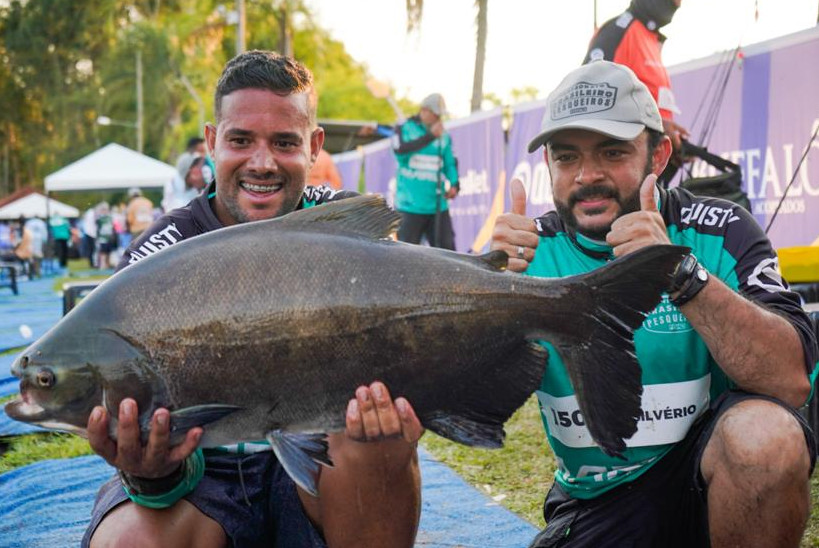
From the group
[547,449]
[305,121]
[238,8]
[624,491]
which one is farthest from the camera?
[238,8]

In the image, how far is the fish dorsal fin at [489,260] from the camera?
2266mm

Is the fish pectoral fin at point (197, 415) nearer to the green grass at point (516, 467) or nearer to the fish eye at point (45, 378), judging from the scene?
the fish eye at point (45, 378)

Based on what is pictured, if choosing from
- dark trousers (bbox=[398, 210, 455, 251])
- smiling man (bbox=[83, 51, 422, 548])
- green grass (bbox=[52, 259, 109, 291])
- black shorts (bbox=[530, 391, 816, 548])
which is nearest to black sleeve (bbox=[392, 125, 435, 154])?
dark trousers (bbox=[398, 210, 455, 251])

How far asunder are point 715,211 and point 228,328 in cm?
159

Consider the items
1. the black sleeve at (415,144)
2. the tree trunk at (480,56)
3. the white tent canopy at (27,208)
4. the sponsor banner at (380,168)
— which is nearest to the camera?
the black sleeve at (415,144)

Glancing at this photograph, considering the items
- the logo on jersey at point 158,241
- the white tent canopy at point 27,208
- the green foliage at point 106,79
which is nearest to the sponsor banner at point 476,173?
the logo on jersey at point 158,241

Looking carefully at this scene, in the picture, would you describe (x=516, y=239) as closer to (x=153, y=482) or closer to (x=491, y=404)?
(x=491, y=404)

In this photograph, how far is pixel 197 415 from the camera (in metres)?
2.09

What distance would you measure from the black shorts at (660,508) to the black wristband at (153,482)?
4.04 feet

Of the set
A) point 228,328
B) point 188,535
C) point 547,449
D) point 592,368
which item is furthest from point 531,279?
point 547,449

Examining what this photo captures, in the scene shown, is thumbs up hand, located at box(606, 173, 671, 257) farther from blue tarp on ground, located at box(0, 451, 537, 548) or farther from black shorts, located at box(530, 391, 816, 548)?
blue tarp on ground, located at box(0, 451, 537, 548)

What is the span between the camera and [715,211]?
276 centimetres

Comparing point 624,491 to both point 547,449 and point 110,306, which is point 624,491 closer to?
point 110,306

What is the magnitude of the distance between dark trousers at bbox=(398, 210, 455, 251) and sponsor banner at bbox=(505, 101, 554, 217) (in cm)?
84
